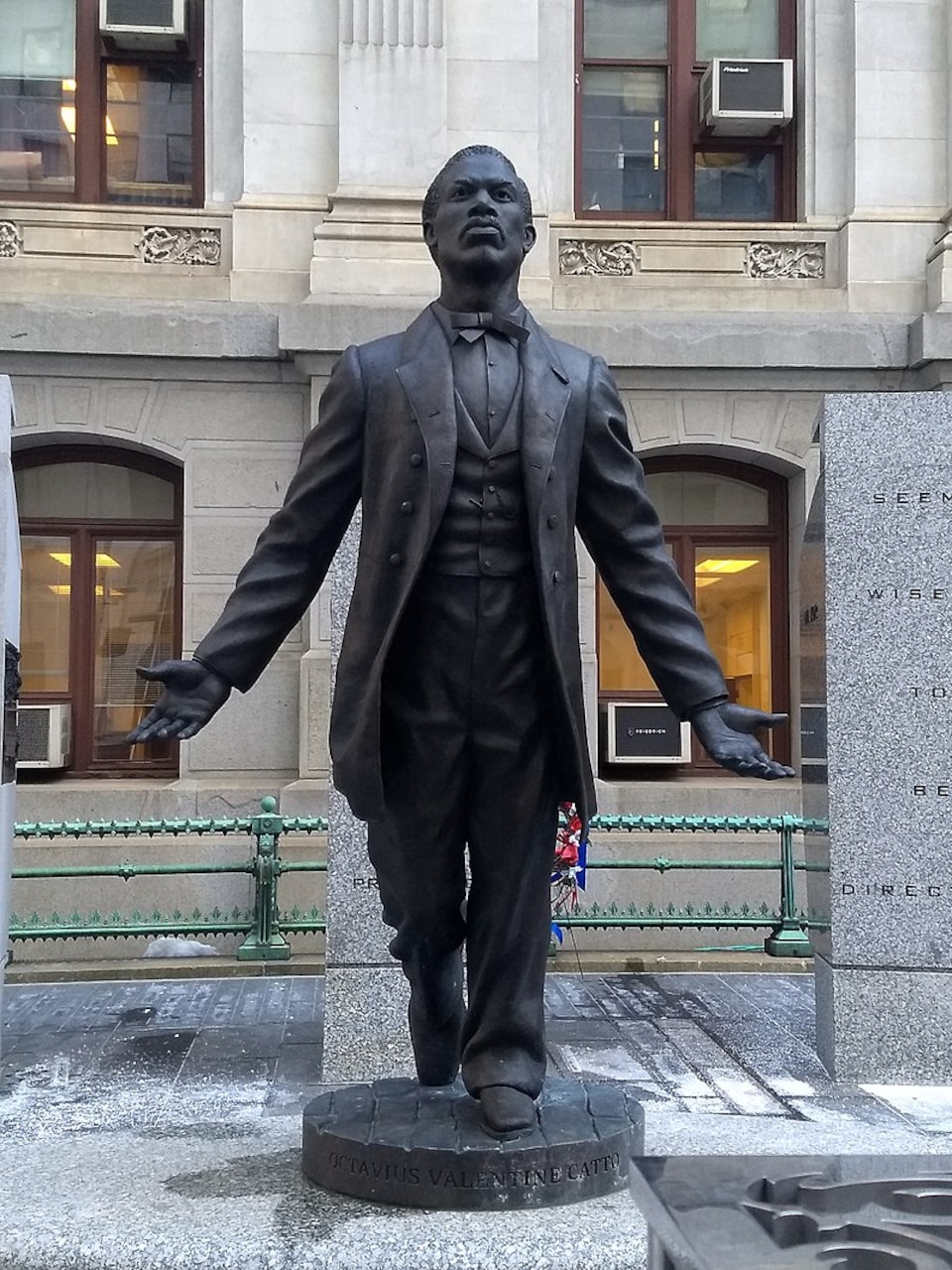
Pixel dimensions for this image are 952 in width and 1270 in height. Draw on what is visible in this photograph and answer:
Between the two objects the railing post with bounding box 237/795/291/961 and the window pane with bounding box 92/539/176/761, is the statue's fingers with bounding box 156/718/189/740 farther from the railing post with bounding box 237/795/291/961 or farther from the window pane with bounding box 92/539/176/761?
the window pane with bounding box 92/539/176/761

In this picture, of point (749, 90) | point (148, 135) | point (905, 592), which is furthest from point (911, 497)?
point (148, 135)

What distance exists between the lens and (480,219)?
350cm

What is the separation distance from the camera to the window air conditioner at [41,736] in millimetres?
10734

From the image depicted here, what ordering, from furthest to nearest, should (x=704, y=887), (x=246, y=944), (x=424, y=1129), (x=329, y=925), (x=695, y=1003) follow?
(x=704, y=887), (x=246, y=944), (x=695, y=1003), (x=329, y=925), (x=424, y=1129)

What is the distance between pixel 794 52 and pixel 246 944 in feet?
29.7

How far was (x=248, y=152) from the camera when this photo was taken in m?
10.9

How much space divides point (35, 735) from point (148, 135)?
5373 mm

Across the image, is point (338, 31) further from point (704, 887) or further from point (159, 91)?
point (704, 887)

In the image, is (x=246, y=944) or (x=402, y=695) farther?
(x=246, y=944)

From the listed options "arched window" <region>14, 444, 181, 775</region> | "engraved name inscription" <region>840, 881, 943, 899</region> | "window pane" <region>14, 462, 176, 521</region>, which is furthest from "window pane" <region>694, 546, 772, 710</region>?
"engraved name inscription" <region>840, 881, 943, 899</region>

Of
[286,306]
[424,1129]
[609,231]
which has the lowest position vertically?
[424,1129]

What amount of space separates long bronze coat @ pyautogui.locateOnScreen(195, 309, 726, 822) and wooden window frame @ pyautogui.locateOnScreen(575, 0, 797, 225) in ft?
28.9

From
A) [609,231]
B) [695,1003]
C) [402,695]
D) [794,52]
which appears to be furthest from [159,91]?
[402,695]

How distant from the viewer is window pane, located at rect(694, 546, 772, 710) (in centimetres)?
1178
